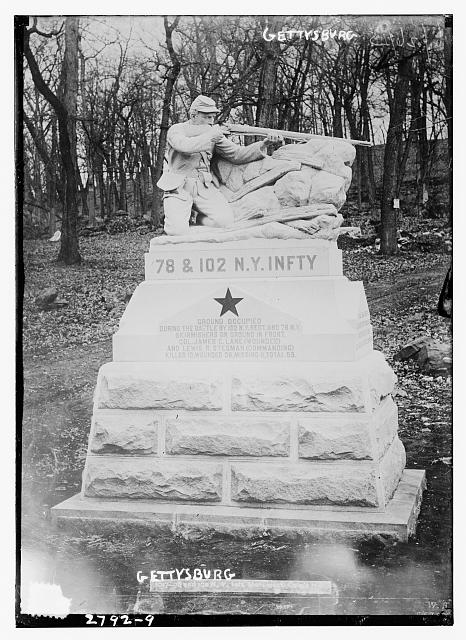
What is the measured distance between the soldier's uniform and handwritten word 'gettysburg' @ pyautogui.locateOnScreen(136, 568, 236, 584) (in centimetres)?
222

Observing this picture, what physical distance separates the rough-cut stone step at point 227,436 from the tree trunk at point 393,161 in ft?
7.95

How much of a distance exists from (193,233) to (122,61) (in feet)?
4.64

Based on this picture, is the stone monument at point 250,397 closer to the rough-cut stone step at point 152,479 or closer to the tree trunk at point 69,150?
the rough-cut stone step at point 152,479

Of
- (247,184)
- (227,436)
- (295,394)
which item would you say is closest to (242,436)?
(227,436)

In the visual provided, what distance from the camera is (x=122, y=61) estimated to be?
8125mm

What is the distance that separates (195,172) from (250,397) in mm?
1635

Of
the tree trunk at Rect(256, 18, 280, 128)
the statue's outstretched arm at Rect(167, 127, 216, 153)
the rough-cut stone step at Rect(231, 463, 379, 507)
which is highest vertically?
the tree trunk at Rect(256, 18, 280, 128)

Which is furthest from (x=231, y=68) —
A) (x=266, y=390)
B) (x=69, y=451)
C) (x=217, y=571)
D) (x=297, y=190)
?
(x=217, y=571)

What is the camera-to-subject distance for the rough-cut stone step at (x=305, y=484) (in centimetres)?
712

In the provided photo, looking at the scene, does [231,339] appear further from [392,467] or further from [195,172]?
[392,467]

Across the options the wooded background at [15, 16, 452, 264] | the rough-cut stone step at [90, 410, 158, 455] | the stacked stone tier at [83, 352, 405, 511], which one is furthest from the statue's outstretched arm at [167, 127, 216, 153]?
the rough-cut stone step at [90, 410, 158, 455]

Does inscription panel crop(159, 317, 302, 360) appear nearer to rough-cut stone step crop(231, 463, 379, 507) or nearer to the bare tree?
rough-cut stone step crop(231, 463, 379, 507)

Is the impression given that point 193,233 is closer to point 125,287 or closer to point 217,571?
point 125,287

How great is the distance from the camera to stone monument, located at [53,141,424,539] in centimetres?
718
